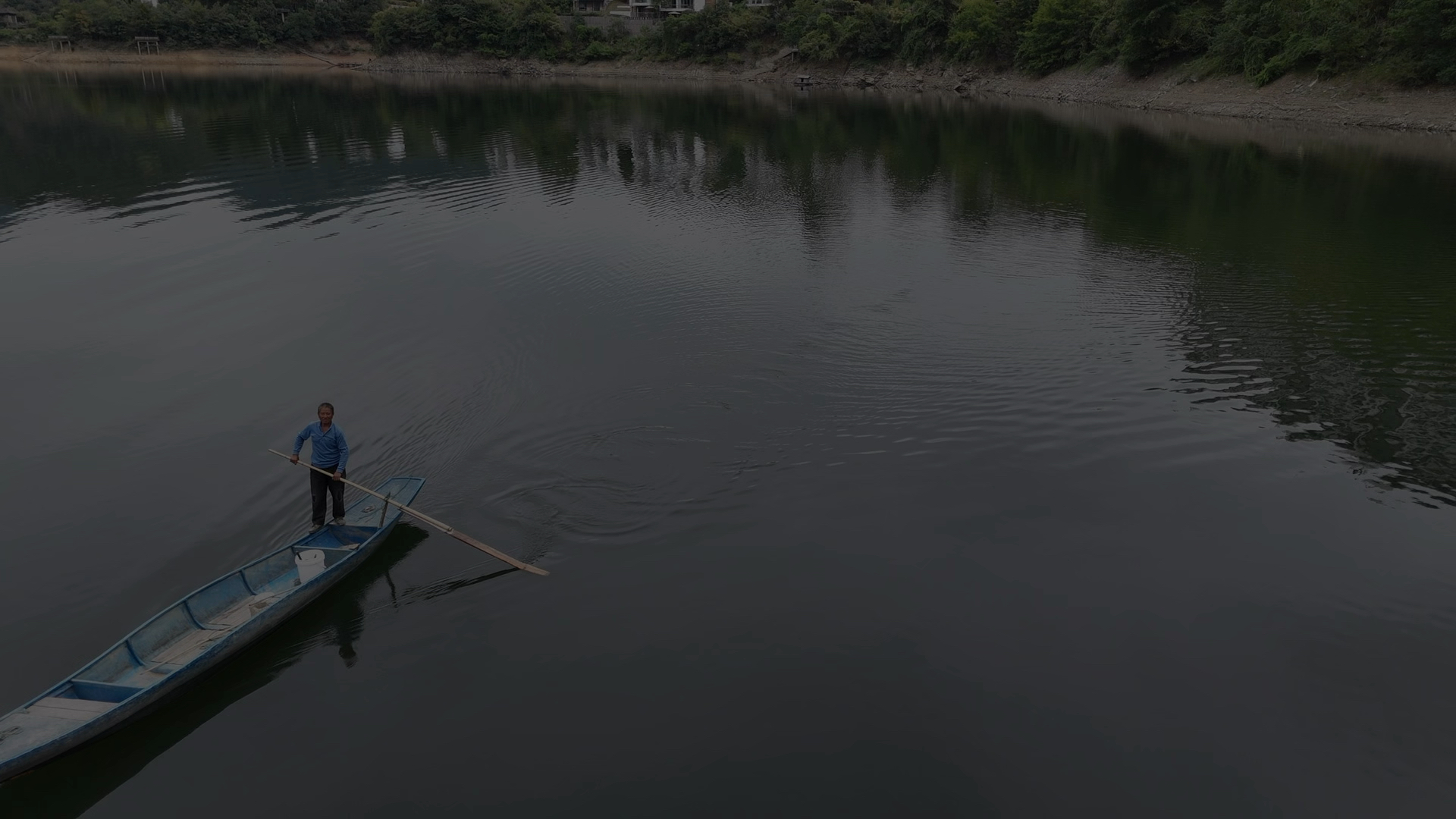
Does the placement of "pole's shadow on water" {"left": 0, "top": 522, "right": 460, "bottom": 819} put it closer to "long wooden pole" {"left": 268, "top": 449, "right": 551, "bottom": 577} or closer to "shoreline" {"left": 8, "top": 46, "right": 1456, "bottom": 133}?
"long wooden pole" {"left": 268, "top": 449, "right": 551, "bottom": 577}

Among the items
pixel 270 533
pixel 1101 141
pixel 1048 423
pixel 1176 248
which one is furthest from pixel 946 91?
pixel 270 533

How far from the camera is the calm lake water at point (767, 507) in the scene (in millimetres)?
10148

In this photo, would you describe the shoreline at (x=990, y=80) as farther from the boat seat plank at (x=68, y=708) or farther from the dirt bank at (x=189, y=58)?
the boat seat plank at (x=68, y=708)

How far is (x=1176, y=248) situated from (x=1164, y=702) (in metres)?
23.2

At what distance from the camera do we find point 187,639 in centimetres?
1128

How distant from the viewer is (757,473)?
52.5 feet

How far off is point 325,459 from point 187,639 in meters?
3.37

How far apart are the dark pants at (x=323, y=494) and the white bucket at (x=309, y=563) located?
115 centimetres

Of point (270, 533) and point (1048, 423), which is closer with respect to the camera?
point (270, 533)

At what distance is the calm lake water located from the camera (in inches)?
400

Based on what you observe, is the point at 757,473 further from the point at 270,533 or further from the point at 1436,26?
the point at 1436,26

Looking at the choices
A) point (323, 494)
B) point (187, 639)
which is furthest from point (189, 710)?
point (323, 494)

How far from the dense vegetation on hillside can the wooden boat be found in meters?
62.3

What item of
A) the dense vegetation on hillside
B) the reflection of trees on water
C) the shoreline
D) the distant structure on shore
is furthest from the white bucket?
the distant structure on shore
